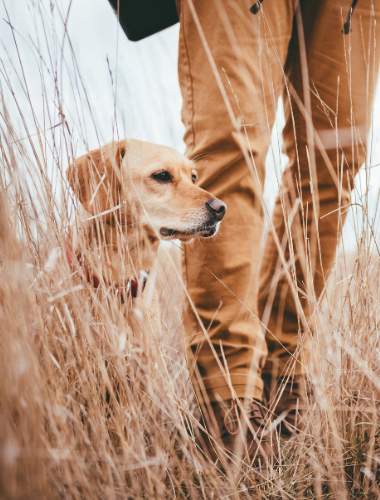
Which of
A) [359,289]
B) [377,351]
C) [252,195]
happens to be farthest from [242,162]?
[377,351]

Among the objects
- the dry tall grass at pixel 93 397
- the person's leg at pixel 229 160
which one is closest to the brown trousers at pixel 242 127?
the person's leg at pixel 229 160

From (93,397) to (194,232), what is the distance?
2.75ft

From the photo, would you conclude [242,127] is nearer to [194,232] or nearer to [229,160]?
[229,160]

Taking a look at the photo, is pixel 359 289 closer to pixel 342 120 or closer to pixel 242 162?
pixel 242 162

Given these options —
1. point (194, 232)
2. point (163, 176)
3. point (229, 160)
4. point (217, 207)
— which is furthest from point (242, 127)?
point (163, 176)

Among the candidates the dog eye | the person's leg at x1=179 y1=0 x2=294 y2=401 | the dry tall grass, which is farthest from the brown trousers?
the dog eye

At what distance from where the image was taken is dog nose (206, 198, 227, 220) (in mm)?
1000

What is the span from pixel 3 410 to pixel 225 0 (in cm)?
102

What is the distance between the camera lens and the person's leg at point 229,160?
0.87 m

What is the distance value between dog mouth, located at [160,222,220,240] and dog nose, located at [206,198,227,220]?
0.07 metres

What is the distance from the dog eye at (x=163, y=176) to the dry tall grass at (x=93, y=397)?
0.75 m

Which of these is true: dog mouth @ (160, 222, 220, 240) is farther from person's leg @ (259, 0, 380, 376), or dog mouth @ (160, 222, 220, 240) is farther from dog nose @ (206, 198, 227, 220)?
person's leg @ (259, 0, 380, 376)

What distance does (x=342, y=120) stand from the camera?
1.04 metres

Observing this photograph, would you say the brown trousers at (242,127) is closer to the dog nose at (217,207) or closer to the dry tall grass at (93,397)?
the dog nose at (217,207)
